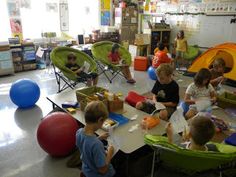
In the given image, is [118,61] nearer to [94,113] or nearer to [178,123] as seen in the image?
[178,123]

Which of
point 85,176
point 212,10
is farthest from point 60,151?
point 212,10

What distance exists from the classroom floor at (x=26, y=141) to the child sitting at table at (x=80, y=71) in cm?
60

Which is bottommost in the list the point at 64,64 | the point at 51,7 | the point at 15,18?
the point at 64,64

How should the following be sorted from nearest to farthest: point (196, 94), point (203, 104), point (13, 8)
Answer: point (203, 104)
point (196, 94)
point (13, 8)

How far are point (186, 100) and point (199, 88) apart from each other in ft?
0.69

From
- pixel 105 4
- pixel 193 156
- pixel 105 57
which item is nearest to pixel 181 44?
pixel 105 57

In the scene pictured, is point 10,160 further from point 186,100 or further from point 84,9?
point 84,9

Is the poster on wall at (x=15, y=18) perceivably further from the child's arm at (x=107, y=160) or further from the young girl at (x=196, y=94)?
the child's arm at (x=107, y=160)

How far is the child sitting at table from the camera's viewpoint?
4.07m

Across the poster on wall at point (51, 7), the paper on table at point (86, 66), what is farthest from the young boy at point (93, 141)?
the poster on wall at point (51, 7)

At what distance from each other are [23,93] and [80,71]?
3.56 ft

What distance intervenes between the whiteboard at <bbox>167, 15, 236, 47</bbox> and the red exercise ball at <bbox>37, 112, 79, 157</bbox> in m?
4.73

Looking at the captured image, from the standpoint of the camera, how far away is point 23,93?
3480 millimetres

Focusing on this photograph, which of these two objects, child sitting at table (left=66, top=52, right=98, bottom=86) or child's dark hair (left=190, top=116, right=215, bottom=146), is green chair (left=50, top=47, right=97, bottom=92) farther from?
child's dark hair (left=190, top=116, right=215, bottom=146)
